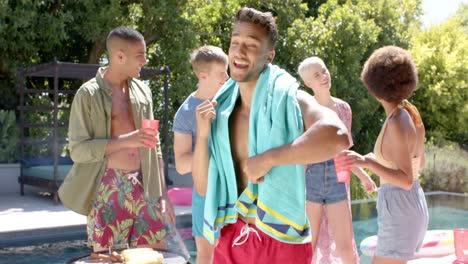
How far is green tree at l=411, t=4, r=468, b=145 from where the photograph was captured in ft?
53.1

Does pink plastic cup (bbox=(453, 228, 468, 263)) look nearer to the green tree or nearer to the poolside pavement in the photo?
the poolside pavement

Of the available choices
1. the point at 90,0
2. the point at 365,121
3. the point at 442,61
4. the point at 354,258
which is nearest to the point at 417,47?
the point at 442,61

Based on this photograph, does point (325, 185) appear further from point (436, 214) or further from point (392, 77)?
point (436, 214)

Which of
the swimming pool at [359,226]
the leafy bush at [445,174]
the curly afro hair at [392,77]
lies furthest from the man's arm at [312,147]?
the leafy bush at [445,174]

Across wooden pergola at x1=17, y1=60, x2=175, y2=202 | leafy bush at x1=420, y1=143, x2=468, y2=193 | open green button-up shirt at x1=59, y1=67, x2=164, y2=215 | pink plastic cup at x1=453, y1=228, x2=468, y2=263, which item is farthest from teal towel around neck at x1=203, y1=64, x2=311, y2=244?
leafy bush at x1=420, y1=143, x2=468, y2=193

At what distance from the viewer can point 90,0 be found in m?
11.8

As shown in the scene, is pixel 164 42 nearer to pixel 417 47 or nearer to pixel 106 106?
pixel 417 47

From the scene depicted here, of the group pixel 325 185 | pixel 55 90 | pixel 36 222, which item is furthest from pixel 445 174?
pixel 325 185

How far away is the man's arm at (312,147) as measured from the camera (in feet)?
6.24

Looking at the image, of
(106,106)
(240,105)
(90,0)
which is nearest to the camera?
(240,105)

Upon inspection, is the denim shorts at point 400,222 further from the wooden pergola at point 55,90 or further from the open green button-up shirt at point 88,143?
the wooden pergola at point 55,90

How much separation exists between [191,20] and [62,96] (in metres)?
3.21

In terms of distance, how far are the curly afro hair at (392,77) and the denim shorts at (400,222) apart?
452mm

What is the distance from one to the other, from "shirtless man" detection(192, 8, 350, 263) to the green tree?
47.7ft
